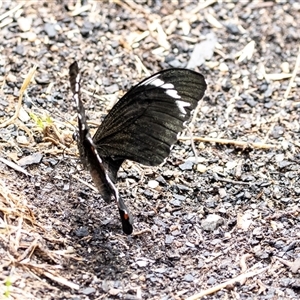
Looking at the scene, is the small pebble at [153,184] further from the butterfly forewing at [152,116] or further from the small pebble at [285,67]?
the small pebble at [285,67]

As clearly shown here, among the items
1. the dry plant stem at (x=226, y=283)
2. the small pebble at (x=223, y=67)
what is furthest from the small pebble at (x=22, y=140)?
the small pebble at (x=223, y=67)

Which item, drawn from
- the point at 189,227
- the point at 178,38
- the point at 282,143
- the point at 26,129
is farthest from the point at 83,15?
the point at 189,227

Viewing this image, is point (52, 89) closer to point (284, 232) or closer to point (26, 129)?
point (26, 129)

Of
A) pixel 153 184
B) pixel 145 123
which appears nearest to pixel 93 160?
pixel 145 123

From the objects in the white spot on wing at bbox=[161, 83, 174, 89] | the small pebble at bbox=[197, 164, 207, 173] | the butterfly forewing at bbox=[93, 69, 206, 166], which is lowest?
the small pebble at bbox=[197, 164, 207, 173]

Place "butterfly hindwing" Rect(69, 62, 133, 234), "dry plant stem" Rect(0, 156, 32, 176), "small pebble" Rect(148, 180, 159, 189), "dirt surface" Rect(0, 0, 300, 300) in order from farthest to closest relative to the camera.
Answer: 1. "small pebble" Rect(148, 180, 159, 189)
2. "dry plant stem" Rect(0, 156, 32, 176)
3. "dirt surface" Rect(0, 0, 300, 300)
4. "butterfly hindwing" Rect(69, 62, 133, 234)

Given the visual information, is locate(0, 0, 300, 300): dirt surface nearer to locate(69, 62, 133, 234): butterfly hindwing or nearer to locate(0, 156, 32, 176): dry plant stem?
locate(0, 156, 32, 176): dry plant stem

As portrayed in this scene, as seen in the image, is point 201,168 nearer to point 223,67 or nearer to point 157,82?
point 157,82

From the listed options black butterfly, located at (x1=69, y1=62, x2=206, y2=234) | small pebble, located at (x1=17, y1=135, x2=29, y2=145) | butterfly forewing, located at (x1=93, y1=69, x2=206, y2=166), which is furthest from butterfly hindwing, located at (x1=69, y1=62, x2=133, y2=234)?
Answer: small pebble, located at (x1=17, y1=135, x2=29, y2=145)
